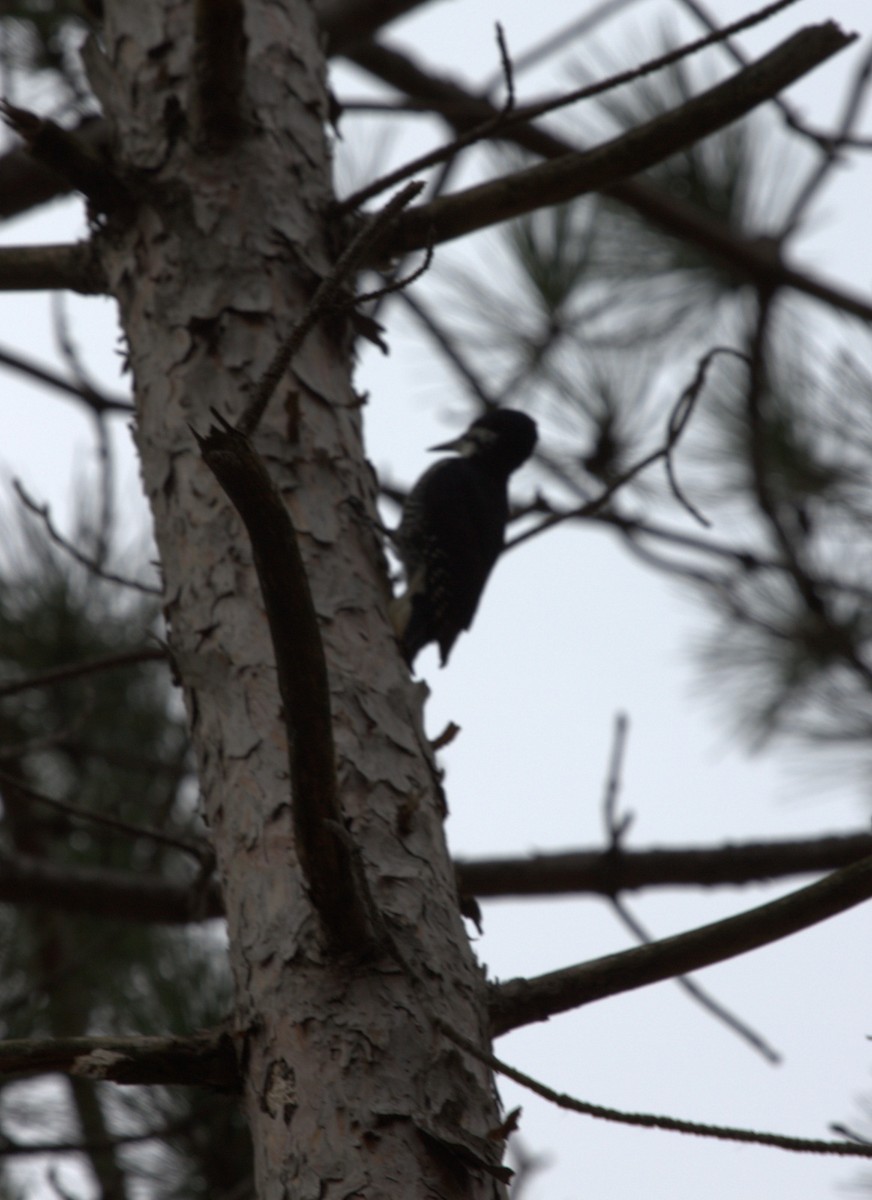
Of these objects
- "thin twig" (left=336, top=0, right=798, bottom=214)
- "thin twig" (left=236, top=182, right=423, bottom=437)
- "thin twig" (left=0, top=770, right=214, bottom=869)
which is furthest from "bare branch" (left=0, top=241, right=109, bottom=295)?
"thin twig" (left=236, top=182, right=423, bottom=437)

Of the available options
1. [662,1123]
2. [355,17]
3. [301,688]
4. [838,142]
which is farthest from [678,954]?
[355,17]

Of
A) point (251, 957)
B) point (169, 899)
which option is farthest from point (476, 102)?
point (251, 957)

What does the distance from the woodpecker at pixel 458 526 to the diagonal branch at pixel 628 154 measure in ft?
4.13

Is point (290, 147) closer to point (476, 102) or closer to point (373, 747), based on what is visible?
point (373, 747)

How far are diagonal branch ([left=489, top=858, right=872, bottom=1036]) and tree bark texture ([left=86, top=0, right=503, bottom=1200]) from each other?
54 mm

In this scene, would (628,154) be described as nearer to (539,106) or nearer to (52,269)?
(539,106)

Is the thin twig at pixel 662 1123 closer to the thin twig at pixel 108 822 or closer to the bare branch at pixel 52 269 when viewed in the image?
the thin twig at pixel 108 822

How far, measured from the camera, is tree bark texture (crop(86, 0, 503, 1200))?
52.6 inches

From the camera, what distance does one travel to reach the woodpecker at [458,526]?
11.2ft

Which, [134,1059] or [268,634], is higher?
[268,634]

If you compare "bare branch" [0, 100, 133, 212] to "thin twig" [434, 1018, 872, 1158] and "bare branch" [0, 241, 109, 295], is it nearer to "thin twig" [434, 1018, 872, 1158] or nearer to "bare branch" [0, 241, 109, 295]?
"bare branch" [0, 241, 109, 295]

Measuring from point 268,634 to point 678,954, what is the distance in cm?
62

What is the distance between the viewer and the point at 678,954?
139 cm

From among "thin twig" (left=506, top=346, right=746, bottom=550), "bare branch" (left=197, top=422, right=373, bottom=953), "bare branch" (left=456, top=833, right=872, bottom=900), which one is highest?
"thin twig" (left=506, top=346, right=746, bottom=550)
